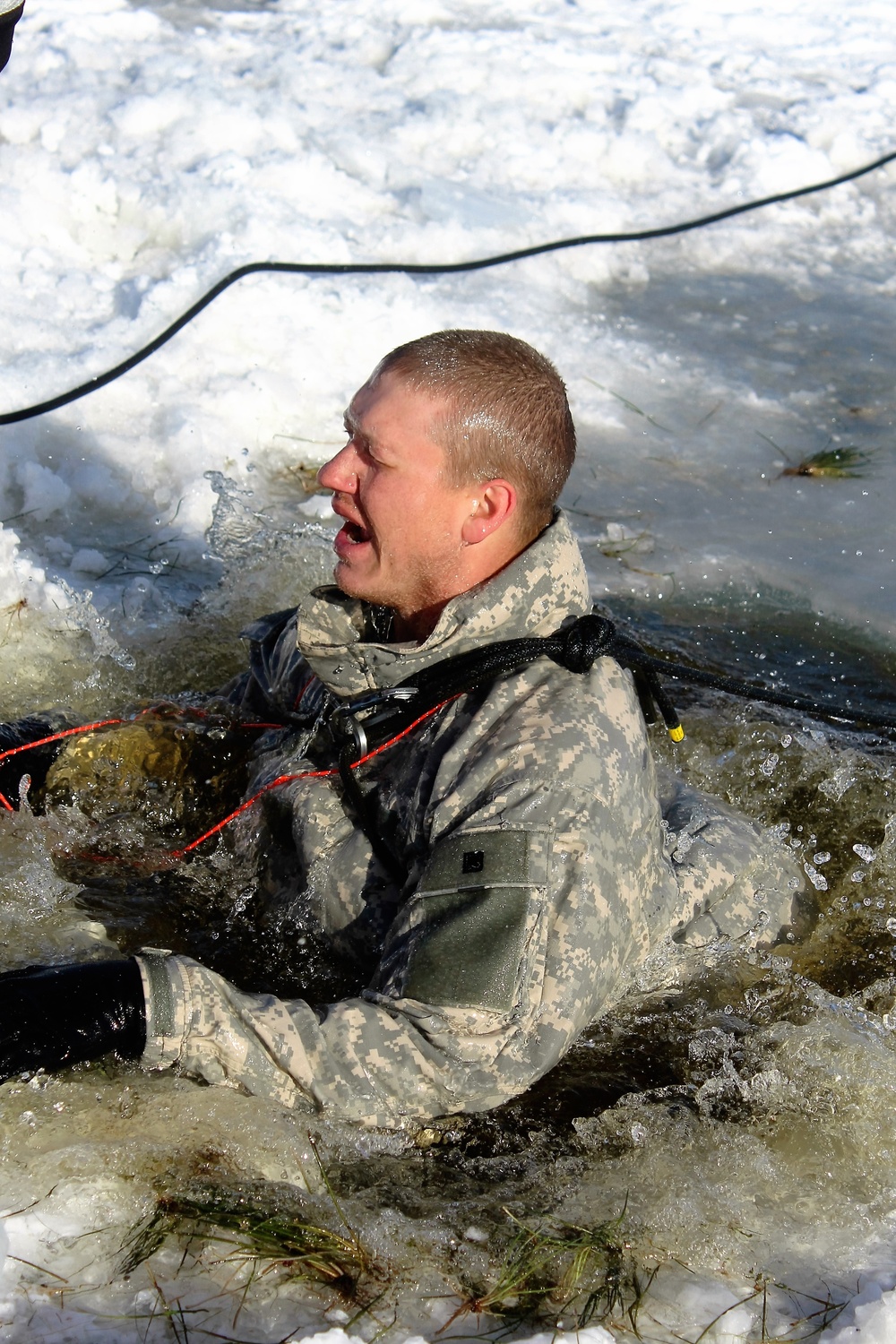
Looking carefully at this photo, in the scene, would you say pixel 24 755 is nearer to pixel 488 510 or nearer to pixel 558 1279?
pixel 488 510

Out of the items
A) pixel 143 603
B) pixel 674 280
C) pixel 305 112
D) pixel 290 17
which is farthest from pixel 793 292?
pixel 143 603

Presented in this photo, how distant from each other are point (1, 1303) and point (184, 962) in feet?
1.94

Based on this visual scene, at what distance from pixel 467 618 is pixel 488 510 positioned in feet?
0.87

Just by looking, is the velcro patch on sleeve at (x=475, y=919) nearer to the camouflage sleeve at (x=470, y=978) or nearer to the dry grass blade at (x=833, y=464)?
the camouflage sleeve at (x=470, y=978)

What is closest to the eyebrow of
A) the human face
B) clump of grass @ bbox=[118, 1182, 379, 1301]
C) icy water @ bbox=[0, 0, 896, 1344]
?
the human face

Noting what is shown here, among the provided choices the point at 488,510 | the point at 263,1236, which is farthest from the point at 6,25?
the point at 263,1236

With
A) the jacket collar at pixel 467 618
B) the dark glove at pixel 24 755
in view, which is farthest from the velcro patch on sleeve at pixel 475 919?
the dark glove at pixel 24 755

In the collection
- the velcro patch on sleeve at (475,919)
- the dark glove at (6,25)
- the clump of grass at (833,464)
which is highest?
the dark glove at (6,25)

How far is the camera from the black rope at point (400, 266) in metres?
4.80

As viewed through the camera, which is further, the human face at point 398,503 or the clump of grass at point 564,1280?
the human face at point 398,503

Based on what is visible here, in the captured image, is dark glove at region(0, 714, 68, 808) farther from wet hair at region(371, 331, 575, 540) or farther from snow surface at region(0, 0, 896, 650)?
wet hair at region(371, 331, 575, 540)

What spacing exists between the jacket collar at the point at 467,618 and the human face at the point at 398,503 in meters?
0.09

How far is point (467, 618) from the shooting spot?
8.48ft

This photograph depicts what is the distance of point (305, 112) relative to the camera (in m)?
6.52
